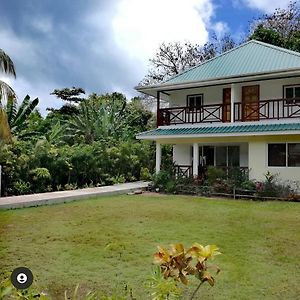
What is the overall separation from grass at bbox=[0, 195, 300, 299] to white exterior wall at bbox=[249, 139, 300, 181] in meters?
3.30

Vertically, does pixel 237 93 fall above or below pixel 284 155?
above

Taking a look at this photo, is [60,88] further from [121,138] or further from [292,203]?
[292,203]

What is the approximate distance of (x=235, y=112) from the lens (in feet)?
62.3

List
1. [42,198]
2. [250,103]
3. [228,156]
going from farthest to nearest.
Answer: [228,156] < [250,103] < [42,198]

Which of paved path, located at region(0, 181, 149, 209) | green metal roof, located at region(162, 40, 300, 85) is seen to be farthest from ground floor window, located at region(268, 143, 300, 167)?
paved path, located at region(0, 181, 149, 209)

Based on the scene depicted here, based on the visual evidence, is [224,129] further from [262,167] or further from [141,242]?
[141,242]

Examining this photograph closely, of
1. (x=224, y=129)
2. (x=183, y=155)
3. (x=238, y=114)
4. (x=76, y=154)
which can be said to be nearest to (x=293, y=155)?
(x=224, y=129)

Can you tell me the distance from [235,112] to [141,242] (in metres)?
12.2

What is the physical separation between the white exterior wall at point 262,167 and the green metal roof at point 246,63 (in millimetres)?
3219

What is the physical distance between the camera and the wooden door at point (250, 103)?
18391mm

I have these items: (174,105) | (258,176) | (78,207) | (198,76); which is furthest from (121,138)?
(78,207)

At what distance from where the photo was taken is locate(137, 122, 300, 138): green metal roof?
16.7m

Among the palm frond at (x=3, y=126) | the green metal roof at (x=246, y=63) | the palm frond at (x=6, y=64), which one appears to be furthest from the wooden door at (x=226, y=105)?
the palm frond at (x=3, y=126)

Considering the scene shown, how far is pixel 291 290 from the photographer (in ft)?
17.8
